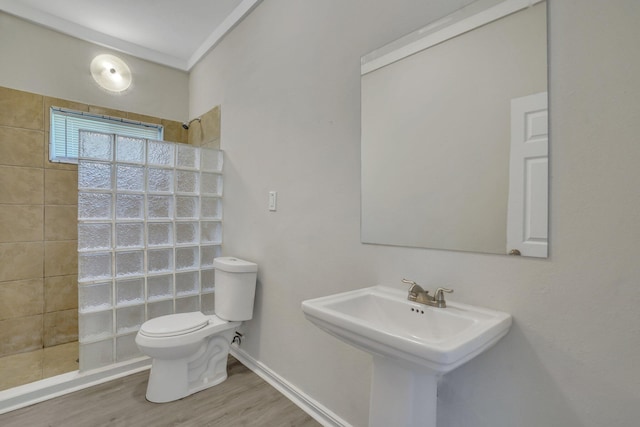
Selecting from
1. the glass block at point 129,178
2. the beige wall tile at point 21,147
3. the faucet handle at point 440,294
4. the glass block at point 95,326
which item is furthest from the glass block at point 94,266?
the faucet handle at point 440,294

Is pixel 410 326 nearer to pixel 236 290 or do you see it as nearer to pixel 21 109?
pixel 236 290

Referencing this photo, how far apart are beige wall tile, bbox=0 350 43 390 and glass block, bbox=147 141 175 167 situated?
153 centimetres

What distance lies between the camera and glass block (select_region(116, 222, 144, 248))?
6.51 feet

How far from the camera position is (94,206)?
1896 millimetres

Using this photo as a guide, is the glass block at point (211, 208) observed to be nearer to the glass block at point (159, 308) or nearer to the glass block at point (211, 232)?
the glass block at point (211, 232)

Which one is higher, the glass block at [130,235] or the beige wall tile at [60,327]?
the glass block at [130,235]

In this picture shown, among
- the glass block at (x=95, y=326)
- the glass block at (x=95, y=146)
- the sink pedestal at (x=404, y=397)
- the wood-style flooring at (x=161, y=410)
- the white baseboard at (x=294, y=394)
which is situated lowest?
the wood-style flooring at (x=161, y=410)

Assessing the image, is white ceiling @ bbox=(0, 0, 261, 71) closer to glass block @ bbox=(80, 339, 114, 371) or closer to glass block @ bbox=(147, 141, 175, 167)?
glass block @ bbox=(147, 141, 175, 167)

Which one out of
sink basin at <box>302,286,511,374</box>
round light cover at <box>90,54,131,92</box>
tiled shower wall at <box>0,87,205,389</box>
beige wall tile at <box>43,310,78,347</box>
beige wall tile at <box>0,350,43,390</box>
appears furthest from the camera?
round light cover at <box>90,54,131,92</box>

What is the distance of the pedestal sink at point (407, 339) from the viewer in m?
0.75

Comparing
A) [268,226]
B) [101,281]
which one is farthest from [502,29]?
[101,281]

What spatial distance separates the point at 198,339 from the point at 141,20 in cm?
247

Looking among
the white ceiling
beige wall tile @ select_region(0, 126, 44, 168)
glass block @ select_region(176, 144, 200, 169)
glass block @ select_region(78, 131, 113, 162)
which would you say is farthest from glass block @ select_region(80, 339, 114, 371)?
the white ceiling

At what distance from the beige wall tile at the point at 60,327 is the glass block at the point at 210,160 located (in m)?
1.62
